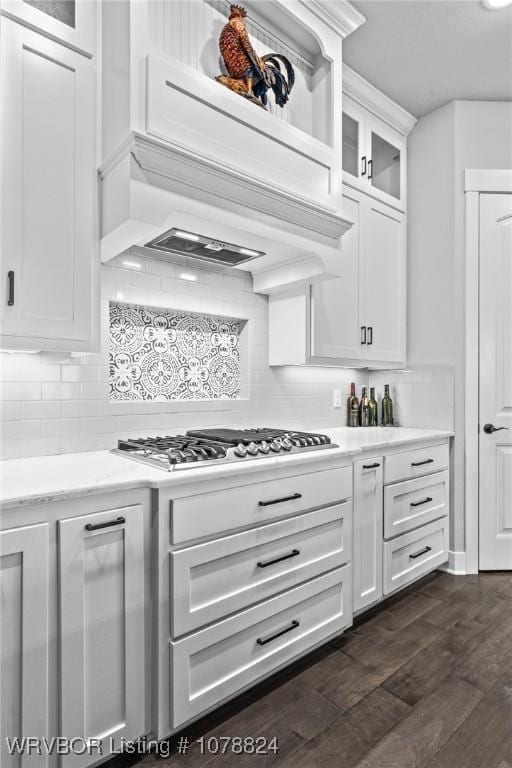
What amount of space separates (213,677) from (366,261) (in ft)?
7.78

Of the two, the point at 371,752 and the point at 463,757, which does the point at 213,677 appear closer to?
the point at 371,752

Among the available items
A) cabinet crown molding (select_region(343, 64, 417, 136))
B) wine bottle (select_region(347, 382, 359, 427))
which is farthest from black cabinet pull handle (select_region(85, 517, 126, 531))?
cabinet crown molding (select_region(343, 64, 417, 136))

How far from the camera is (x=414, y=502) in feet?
8.54

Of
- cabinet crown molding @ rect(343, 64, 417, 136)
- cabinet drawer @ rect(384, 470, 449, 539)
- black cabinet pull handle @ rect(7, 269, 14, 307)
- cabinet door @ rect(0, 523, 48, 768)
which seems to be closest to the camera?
cabinet door @ rect(0, 523, 48, 768)

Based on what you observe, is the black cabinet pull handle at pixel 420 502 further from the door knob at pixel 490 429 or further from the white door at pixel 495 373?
the door knob at pixel 490 429

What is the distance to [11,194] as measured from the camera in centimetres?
148

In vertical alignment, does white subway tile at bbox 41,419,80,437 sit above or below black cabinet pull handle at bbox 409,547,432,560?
above

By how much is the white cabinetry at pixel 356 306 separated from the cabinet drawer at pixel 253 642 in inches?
47.0

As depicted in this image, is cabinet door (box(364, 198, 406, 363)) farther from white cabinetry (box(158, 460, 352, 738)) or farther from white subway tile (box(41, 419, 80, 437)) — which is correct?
white subway tile (box(41, 419, 80, 437))

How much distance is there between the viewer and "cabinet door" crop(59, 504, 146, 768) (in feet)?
4.26

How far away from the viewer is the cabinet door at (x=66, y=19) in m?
1.52

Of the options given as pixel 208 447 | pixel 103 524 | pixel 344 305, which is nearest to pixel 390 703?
pixel 208 447

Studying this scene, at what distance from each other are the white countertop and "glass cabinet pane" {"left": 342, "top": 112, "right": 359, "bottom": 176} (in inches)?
68.1

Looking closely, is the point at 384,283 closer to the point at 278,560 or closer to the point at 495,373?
the point at 495,373
